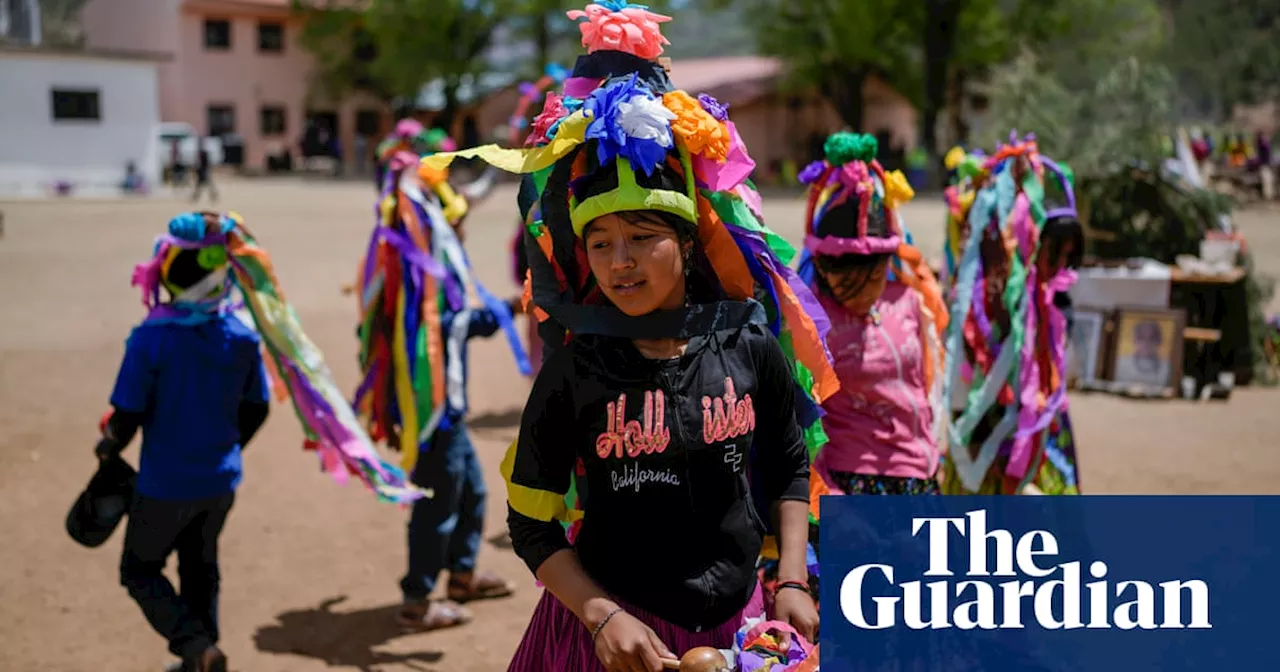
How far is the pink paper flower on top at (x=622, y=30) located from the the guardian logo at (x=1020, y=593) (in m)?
1.20

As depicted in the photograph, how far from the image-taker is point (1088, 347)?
34.4 feet

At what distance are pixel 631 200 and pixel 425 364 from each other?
9.40ft

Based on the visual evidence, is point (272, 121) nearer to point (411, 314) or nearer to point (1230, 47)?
point (1230, 47)

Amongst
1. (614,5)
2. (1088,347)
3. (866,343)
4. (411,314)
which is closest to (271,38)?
(1088,347)

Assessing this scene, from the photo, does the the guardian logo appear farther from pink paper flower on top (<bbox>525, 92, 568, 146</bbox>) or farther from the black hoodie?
pink paper flower on top (<bbox>525, 92, 568, 146</bbox>)

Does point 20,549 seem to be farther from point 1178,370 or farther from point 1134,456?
point 1178,370

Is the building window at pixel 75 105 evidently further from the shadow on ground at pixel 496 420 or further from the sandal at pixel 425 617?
the sandal at pixel 425 617

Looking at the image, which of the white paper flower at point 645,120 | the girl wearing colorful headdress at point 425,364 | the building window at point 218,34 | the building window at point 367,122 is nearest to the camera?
the white paper flower at point 645,120

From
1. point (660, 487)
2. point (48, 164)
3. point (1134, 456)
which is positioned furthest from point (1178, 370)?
point (48, 164)

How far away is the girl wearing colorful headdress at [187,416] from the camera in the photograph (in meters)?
4.11

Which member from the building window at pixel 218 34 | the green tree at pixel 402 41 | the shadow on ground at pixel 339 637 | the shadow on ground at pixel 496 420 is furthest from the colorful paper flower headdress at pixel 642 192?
the building window at pixel 218 34

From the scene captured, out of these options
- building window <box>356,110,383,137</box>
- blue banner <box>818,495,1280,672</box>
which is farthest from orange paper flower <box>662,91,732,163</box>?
building window <box>356,110,383,137</box>

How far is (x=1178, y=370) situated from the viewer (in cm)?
1020

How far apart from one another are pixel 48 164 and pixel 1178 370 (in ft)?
97.2
